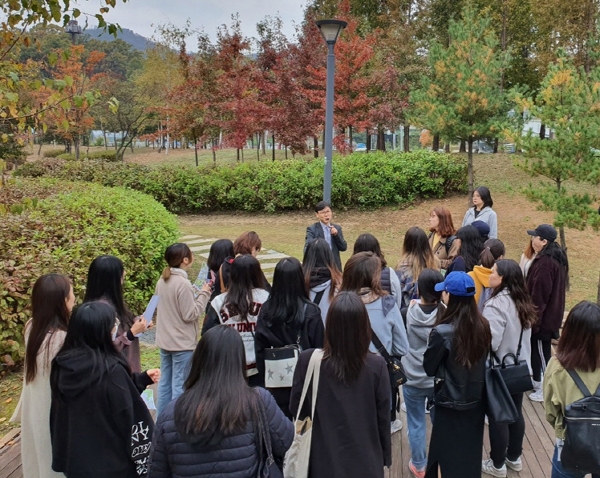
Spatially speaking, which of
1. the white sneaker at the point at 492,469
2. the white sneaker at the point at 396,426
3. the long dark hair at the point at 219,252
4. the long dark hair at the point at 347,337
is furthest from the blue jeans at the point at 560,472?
the long dark hair at the point at 219,252

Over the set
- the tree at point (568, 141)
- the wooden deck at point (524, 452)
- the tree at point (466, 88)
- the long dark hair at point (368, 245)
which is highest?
the tree at point (466, 88)

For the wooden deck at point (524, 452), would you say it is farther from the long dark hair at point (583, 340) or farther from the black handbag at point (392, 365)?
the long dark hair at point (583, 340)

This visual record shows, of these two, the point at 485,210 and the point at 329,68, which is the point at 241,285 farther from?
the point at 329,68

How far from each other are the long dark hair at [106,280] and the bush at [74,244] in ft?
4.98

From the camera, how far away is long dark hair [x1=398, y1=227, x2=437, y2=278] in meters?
4.54

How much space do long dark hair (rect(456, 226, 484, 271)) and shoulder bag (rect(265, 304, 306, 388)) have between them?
238 centimetres

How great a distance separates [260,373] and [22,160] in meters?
25.4

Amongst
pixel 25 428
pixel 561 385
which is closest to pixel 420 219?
pixel 561 385

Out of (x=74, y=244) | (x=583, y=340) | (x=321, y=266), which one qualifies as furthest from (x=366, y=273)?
(x=74, y=244)

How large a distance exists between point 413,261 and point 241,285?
1.77 meters

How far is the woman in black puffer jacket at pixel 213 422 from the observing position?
2033 mm

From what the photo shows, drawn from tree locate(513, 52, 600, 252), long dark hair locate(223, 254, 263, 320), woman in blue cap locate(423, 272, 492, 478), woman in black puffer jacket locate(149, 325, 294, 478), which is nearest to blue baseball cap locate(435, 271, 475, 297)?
woman in blue cap locate(423, 272, 492, 478)

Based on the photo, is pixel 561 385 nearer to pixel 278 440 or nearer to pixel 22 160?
pixel 278 440

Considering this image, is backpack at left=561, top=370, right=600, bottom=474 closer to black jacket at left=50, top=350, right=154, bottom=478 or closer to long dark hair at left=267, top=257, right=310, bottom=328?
long dark hair at left=267, top=257, right=310, bottom=328
